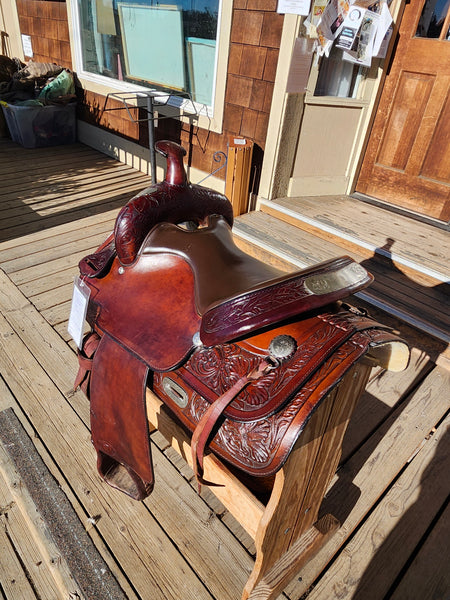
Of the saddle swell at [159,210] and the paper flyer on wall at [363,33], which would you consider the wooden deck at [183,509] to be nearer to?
the saddle swell at [159,210]

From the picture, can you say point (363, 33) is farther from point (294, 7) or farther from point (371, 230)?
point (371, 230)

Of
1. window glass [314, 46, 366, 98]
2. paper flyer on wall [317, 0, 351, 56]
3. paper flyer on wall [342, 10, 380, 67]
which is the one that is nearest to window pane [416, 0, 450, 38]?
paper flyer on wall [342, 10, 380, 67]

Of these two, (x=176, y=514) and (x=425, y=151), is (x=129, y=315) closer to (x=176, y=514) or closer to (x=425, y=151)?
(x=176, y=514)

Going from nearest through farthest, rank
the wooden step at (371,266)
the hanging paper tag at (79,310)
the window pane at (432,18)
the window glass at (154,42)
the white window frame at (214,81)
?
1. the hanging paper tag at (79,310)
2. the wooden step at (371,266)
3. the window pane at (432,18)
4. the white window frame at (214,81)
5. the window glass at (154,42)

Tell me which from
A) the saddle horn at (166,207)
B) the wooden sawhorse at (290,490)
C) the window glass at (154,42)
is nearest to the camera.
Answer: the wooden sawhorse at (290,490)

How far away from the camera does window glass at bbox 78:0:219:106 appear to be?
3.81 m

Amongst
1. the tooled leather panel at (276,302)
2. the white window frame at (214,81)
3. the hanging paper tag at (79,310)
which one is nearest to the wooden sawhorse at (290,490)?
the tooled leather panel at (276,302)

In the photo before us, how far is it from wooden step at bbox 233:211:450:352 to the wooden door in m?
1.00

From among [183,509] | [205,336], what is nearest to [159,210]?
[205,336]

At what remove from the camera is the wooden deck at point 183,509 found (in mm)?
1252

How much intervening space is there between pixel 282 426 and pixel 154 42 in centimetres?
489

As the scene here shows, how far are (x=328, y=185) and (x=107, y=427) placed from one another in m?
3.22

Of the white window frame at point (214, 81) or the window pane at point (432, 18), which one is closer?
the window pane at point (432, 18)

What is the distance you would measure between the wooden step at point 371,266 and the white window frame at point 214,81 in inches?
48.1
